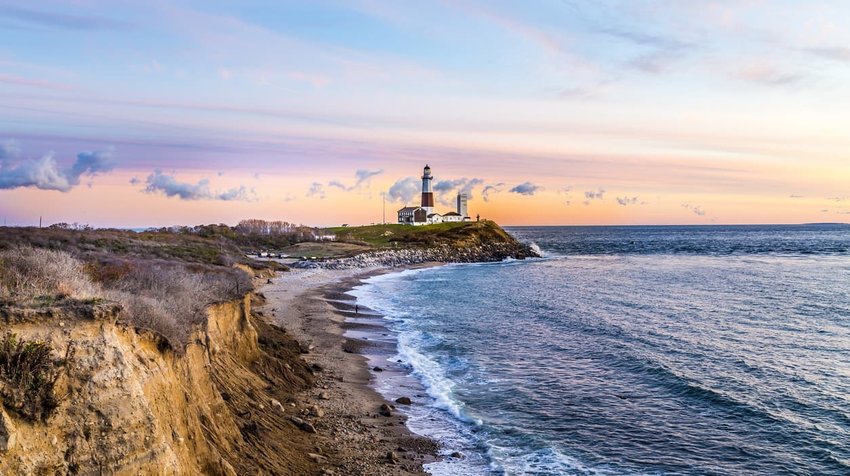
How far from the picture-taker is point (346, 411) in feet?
59.3

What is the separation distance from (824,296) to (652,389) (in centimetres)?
3398

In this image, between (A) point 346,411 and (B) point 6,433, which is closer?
(B) point 6,433

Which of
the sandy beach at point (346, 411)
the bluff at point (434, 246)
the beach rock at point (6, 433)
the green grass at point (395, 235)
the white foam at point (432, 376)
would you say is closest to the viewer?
the beach rock at point (6, 433)

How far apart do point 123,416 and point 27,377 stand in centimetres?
142

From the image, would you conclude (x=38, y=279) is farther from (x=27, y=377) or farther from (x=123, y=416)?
(x=123, y=416)

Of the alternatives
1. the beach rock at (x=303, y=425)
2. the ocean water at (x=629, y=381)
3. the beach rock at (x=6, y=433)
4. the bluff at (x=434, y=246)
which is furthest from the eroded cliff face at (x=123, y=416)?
the bluff at (x=434, y=246)

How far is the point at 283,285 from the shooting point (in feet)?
167

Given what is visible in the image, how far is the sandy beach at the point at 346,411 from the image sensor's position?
14.5m

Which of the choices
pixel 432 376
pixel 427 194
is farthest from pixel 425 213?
pixel 432 376

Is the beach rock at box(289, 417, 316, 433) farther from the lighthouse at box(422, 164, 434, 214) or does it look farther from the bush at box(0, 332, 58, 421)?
the lighthouse at box(422, 164, 434, 214)

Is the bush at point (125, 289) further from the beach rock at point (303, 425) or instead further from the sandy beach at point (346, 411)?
the sandy beach at point (346, 411)

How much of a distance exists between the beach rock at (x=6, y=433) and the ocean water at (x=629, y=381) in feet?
30.3

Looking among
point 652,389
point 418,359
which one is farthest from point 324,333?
point 652,389

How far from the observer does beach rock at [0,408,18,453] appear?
7.82 m
